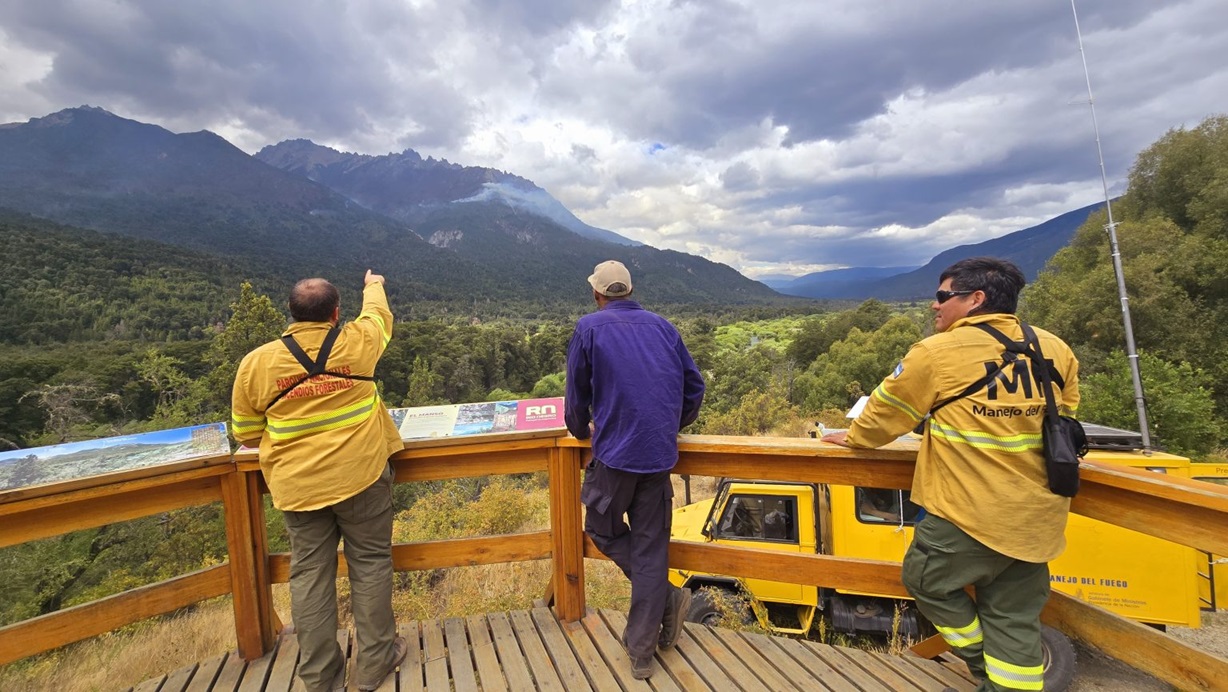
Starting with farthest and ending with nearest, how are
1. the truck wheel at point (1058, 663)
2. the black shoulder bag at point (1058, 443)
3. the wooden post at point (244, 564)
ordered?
1. the truck wheel at point (1058, 663)
2. the wooden post at point (244, 564)
3. the black shoulder bag at point (1058, 443)

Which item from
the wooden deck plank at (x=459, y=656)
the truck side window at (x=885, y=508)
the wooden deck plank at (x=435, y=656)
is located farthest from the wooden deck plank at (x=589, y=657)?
the truck side window at (x=885, y=508)

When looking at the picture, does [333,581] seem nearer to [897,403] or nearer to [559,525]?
[559,525]

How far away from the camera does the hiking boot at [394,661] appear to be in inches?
90.1

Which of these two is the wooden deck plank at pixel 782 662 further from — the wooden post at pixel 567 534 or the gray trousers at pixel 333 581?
the gray trousers at pixel 333 581

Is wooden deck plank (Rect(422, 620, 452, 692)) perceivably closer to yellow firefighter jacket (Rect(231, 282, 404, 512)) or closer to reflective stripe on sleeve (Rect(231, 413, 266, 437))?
yellow firefighter jacket (Rect(231, 282, 404, 512))

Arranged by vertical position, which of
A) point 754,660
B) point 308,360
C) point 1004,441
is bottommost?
point 754,660

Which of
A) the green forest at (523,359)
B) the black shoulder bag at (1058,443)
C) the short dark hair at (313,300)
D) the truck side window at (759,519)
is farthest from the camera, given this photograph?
the green forest at (523,359)

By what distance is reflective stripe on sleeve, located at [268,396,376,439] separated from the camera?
84.6 inches

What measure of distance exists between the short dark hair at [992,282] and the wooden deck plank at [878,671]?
5.28 ft

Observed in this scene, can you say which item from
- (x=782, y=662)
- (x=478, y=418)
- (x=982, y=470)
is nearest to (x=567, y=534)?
(x=478, y=418)

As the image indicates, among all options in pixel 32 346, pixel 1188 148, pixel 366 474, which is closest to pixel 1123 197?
pixel 1188 148

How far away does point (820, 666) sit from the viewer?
2.41m

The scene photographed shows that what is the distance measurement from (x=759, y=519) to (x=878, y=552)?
50.6 inches

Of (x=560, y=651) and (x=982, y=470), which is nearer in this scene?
(x=982, y=470)
